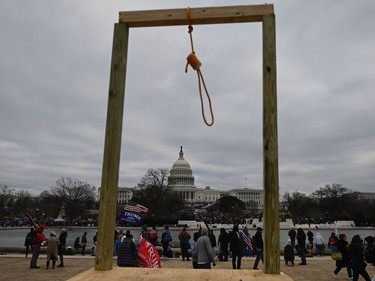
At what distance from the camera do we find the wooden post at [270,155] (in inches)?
140

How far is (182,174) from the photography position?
14412cm

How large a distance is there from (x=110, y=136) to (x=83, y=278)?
146cm

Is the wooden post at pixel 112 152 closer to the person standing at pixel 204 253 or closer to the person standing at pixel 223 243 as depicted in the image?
the person standing at pixel 204 253

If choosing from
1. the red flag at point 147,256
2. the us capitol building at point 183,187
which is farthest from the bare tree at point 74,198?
the red flag at point 147,256

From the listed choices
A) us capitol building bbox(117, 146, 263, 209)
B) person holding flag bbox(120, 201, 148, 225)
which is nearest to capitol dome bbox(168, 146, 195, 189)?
us capitol building bbox(117, 146, 263, 209)

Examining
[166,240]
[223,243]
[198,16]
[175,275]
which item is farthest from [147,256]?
[166,240]

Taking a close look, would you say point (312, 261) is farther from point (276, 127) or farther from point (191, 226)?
point (191, 226)

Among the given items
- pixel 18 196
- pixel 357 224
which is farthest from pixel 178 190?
pixel 357 224

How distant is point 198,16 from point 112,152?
1.79 m

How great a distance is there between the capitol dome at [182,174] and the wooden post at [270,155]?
451 ft

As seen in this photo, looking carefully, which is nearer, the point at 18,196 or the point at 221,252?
the point at 221,252

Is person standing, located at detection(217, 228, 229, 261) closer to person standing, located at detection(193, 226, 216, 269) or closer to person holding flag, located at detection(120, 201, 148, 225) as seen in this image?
person holding flag, located at detection(120, 201, 148, 225)

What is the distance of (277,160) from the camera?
3.73m

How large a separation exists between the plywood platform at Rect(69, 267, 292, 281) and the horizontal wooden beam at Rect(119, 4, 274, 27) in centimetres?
267
